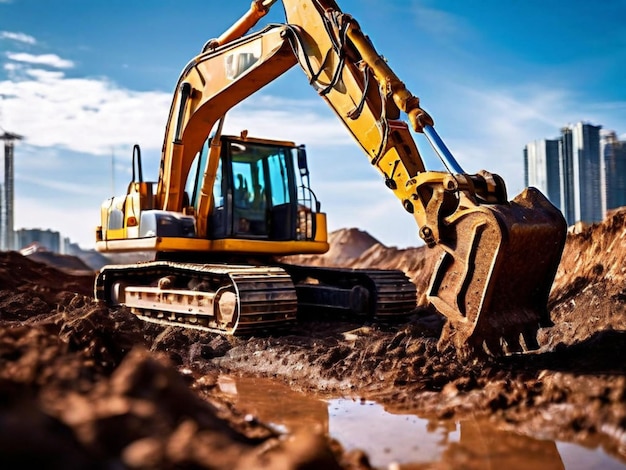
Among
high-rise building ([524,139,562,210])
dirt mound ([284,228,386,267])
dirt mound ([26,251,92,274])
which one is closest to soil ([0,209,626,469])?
high-rise building ([524,139,562,210])

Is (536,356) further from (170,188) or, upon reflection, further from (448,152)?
(170,188)

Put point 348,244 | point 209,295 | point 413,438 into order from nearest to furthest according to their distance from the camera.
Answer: point 413,438, point 209,295, point 348,244

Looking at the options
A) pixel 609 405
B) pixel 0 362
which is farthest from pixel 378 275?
pixel 0 362

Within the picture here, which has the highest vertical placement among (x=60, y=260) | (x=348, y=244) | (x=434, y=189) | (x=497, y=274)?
(x=348, y=244)

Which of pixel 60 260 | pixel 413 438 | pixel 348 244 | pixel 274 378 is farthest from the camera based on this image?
pixel 60 260

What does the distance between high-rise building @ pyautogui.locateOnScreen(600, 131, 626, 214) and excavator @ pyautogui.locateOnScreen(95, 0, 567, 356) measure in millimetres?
19338

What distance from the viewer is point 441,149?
582 centimetres

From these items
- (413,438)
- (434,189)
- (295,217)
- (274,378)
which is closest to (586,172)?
(295,217)

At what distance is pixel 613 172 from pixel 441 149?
23167 millimetres

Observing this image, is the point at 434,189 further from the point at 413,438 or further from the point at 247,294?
the point at 247,294

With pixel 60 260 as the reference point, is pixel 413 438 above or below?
below

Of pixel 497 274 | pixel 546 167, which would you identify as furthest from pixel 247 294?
pixel 546 167

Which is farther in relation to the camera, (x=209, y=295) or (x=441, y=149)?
(x=209, y=295)

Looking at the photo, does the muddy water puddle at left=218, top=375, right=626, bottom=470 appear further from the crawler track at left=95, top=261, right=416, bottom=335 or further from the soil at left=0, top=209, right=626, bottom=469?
the crawler track at left=95, top=261, right=416, bottom=335
